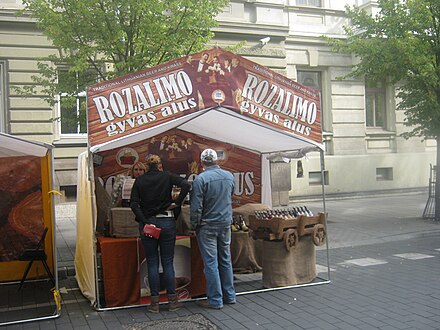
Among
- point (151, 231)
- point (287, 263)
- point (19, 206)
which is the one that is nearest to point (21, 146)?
point (19, 206)

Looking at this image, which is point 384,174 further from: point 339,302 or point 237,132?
point 339,302

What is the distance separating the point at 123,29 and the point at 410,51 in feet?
22.8

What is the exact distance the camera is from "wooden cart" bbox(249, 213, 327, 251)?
6.35m

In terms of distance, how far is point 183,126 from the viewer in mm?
7672

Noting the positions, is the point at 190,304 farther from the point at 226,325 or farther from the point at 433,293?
the point at 433,293

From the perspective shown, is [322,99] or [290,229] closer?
[290,229]

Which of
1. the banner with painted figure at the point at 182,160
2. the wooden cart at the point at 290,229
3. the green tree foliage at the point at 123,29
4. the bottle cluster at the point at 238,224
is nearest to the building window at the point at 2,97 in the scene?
the green tree foliage at the point at 123,29

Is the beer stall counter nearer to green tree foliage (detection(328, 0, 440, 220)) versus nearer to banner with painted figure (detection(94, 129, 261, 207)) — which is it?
banner with painted figure (detection(94, 129, 261, 207))

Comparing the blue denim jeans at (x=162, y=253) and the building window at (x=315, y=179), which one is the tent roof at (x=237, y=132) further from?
the building window at (x=315, y=179)

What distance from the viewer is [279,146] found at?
25.8ft

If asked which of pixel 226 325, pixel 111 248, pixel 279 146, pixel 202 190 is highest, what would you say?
pixel 279 146

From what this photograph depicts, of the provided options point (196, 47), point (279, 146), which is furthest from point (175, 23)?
point (279, 146)

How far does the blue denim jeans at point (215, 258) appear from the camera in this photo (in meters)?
5.69

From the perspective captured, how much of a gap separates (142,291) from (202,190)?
1560 millimetres
